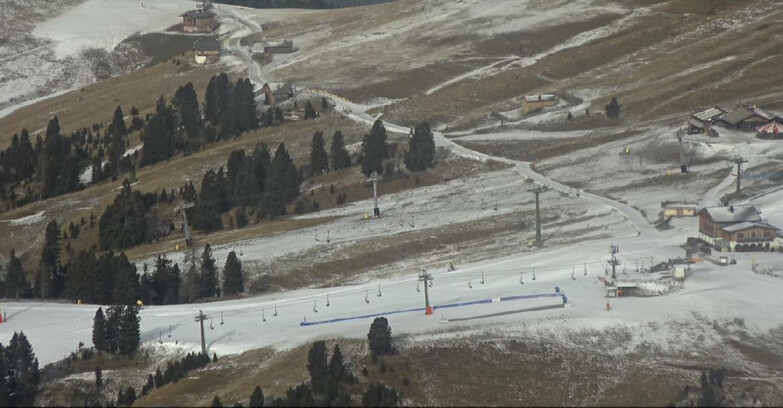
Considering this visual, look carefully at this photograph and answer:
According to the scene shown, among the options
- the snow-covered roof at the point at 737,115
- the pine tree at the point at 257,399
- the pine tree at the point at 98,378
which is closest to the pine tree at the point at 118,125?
the snow-covered roof at the point at 737,115

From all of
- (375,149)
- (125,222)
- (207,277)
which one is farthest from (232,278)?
(375,149)

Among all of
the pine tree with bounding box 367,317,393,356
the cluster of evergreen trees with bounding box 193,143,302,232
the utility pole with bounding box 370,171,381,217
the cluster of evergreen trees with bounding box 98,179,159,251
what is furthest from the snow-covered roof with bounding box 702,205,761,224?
the cluster of evergreen trees with bounding box 98,179,159,251

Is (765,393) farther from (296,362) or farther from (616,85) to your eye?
(616,85)

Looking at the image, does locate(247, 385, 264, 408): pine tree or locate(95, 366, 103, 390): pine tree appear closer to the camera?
locate(247, 385, 264, 408): pine tree

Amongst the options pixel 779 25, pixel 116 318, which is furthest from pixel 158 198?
pixel 779 25

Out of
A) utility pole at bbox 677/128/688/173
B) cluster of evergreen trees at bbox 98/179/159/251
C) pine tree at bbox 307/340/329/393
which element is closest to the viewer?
pine tree at bbox 307/340/329/393

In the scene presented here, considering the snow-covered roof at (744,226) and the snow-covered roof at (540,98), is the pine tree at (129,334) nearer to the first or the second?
the snow-covered roof at (744,226)

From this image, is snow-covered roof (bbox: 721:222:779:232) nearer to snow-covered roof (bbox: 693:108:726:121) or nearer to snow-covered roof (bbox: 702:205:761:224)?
snow-covered roof (bbox: 702:205:761:224)
